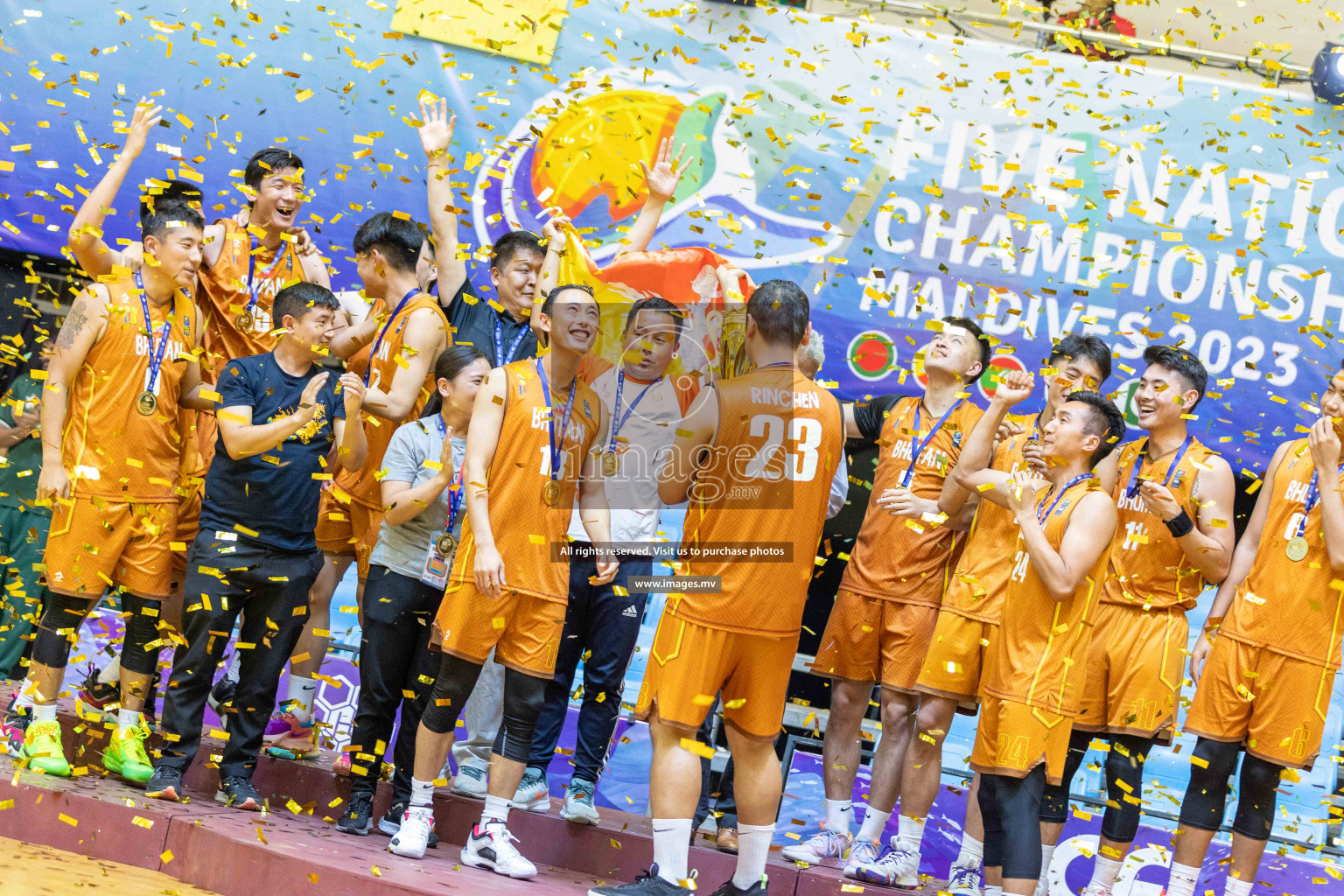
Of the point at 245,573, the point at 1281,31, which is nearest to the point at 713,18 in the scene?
the point at 245,573

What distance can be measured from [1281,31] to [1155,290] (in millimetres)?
4364

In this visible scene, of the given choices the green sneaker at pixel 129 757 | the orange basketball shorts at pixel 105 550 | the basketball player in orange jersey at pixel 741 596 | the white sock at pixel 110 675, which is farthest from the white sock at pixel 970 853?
the white sock at pixel 110 675

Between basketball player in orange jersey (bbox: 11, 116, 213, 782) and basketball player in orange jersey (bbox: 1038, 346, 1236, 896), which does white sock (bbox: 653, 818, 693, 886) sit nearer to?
basketball player in orange jersey (bbox: 1038, 346, 1236, 896)

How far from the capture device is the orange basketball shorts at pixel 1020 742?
396cm

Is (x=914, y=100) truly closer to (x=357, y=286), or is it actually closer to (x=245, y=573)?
(x=357, y=286)

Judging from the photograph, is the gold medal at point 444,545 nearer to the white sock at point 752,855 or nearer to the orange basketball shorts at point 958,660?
the white sock at point 752,855

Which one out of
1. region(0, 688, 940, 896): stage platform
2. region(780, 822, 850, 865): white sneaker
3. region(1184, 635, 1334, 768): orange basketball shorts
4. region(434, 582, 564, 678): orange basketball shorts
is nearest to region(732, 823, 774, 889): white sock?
region(0, 688, 940, 896): stage platform

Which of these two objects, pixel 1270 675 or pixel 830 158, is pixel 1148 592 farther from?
pixel 830 158

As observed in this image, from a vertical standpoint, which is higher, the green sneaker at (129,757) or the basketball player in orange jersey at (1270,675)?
the basketball player in orange jersey at (1270,675)

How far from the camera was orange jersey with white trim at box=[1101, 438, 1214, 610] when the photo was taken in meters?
4.77

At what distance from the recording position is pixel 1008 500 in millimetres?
4492

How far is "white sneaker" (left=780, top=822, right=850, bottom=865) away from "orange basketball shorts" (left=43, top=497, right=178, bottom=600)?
2.81 metres

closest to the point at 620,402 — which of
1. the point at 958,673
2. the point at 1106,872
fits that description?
the point at 958,673

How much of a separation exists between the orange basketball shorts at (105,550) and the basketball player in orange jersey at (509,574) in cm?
141
